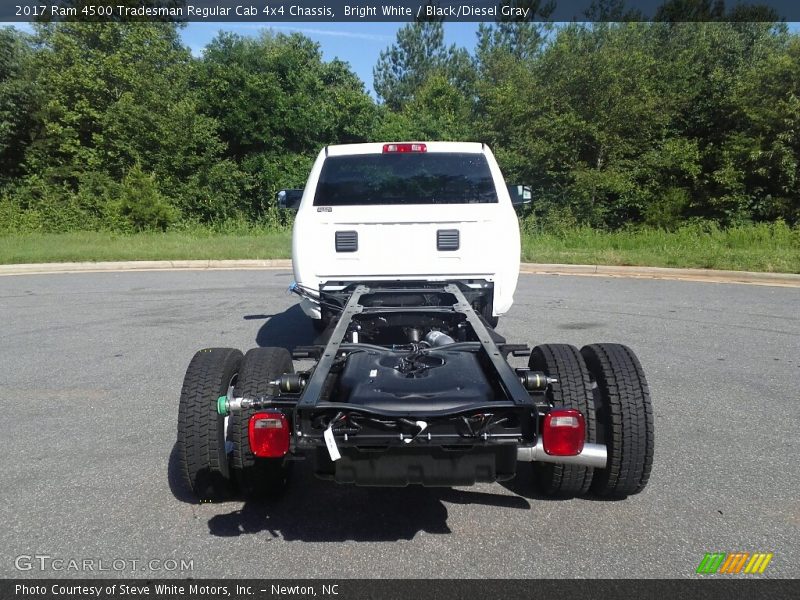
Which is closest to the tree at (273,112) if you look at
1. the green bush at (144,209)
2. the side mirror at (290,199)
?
the green bush at (144,209)

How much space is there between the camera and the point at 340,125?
26016mm

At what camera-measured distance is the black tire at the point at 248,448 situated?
3330 millimetres

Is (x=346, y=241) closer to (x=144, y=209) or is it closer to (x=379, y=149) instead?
(x=379, y=149)

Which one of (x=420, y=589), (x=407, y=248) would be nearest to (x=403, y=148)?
(x=407, y=248)

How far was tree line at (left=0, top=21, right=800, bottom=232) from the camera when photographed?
2078 cm

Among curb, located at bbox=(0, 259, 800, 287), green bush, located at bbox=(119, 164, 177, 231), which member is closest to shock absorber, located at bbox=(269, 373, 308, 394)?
curb, located at bbox=(0, 259, 800, 287)

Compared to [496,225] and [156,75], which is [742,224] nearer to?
[496,225]

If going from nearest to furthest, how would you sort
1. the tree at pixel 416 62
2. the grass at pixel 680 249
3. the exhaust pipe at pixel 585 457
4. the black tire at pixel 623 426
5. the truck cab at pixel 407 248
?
the exhaust pipe at pixel 585 457 < the black tire at pixel 623 426 < the truck cab at pixel 407 248 < the grass at pixel 680 249 < the tree at pixel 416 62

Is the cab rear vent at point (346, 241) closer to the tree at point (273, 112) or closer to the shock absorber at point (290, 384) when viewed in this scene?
the shock absorber at point (290, 384)

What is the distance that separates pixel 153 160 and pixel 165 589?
24.8 m

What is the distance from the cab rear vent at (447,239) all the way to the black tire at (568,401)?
2.25 meters

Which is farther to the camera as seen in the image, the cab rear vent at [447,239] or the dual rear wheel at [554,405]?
the cab rear vent at [447,239]

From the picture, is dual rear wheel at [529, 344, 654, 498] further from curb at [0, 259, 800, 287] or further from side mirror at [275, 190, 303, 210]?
curb at [0, 259, 800, 287]

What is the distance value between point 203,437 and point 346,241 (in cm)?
269
